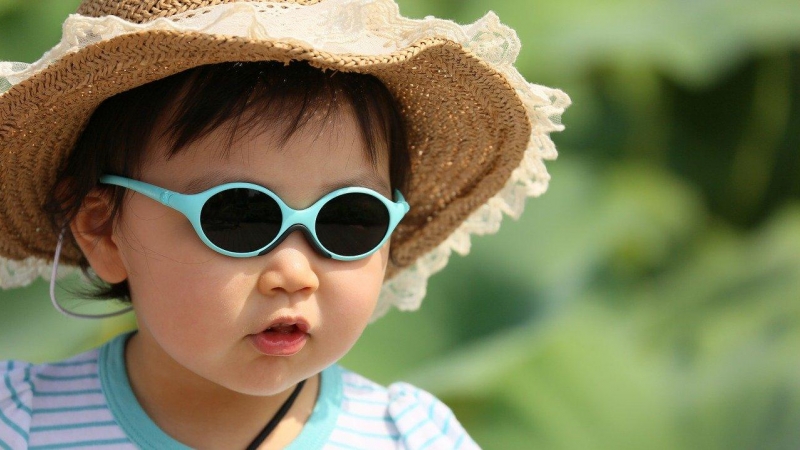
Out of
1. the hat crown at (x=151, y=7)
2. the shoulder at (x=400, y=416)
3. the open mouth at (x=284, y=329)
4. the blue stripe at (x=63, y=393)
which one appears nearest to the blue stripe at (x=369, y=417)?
the shoulder at (x=400, y=416)

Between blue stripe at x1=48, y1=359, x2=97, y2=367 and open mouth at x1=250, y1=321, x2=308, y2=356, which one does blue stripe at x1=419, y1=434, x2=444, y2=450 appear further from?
blue stripe at x1=48, y1=359, x2=97, y2=367

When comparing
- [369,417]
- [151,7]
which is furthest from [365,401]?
[151,7]

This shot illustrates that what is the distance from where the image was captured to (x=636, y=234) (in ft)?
11.8

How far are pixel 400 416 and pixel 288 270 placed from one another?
0.42 m

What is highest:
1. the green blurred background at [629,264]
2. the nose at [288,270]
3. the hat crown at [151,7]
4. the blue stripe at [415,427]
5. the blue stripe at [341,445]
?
the hat crown at [151,7]

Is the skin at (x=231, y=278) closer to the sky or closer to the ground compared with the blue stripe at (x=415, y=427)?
closer to the sky

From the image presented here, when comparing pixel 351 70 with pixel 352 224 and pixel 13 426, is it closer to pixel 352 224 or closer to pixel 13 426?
pixel 352 224

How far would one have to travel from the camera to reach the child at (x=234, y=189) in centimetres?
152

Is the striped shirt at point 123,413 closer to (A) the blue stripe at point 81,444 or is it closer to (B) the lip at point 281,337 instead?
(A) the blue stripe at point 81,444

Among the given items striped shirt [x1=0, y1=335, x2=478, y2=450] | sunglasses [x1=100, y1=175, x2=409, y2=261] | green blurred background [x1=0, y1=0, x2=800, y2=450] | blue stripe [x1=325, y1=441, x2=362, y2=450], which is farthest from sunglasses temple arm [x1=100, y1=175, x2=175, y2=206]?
green blurred background [x1=0, y1=0, x2=800, y2=450]

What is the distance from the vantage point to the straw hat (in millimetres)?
1461

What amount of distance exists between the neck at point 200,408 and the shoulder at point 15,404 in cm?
16

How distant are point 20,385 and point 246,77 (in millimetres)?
614

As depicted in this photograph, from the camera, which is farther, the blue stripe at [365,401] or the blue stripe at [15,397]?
the blue stripe at [365,401]
